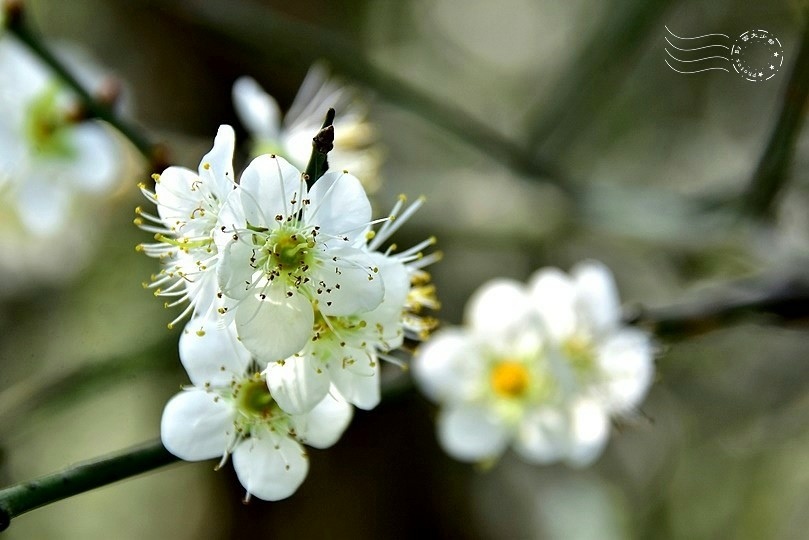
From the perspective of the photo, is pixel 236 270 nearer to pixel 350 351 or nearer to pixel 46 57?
pixel 350 351

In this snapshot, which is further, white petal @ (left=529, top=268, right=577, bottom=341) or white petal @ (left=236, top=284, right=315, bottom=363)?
white petal @ (left=529, top=268, right=577, bottom=341)

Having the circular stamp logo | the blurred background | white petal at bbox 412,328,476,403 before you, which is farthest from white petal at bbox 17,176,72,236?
the circular stamp logo

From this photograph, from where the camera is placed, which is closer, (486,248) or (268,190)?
(268,190)

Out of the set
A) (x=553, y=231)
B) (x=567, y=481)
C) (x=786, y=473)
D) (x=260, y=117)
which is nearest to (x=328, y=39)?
(x=260, y=117)

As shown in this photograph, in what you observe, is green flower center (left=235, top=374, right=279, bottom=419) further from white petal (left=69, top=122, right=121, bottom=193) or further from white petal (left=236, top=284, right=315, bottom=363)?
white petal (left=69, top=122, right=121, bottom=193)

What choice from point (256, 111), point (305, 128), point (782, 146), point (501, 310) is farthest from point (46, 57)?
point (782, 146)

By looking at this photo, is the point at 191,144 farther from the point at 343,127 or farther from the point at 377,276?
the point at 377,276

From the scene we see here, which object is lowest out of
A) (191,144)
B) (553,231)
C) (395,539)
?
(395,539)
